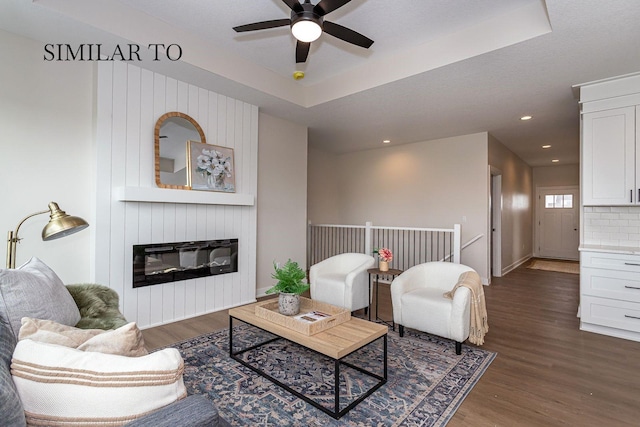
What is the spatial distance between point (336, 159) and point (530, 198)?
5815 millimetres

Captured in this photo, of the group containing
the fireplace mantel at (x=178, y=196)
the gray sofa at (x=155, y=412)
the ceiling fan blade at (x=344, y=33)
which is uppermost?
the ceiling fan blade at (x=344, y=33)

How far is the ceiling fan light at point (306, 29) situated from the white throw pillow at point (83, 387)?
86.5 inches

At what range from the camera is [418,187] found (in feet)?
20.8

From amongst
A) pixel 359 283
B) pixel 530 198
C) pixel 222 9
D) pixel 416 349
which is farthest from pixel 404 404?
pixel 530 198

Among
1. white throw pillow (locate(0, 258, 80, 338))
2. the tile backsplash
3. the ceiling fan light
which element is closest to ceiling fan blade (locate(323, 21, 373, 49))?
the ceiling fan light

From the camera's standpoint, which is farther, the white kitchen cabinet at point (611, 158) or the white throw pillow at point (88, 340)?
the white kitchen cabinet at point (611, 158)

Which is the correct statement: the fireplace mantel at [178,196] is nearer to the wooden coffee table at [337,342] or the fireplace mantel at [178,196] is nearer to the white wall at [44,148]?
the white wall at [44,148]

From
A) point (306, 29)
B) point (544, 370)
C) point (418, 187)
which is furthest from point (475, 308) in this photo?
point (418, 187)

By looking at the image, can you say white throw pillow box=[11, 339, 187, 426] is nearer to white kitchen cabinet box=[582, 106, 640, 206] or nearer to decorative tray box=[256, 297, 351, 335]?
decorative tray box=[256, 297, 351, 335]

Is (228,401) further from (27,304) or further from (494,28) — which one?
(494,28)

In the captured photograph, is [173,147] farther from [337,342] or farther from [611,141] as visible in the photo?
[611,141]

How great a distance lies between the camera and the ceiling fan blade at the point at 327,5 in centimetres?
210

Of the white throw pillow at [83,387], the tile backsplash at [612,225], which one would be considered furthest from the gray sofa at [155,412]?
the tile backsplash at [612,225]

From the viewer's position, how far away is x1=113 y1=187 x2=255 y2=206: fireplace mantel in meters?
3.15
